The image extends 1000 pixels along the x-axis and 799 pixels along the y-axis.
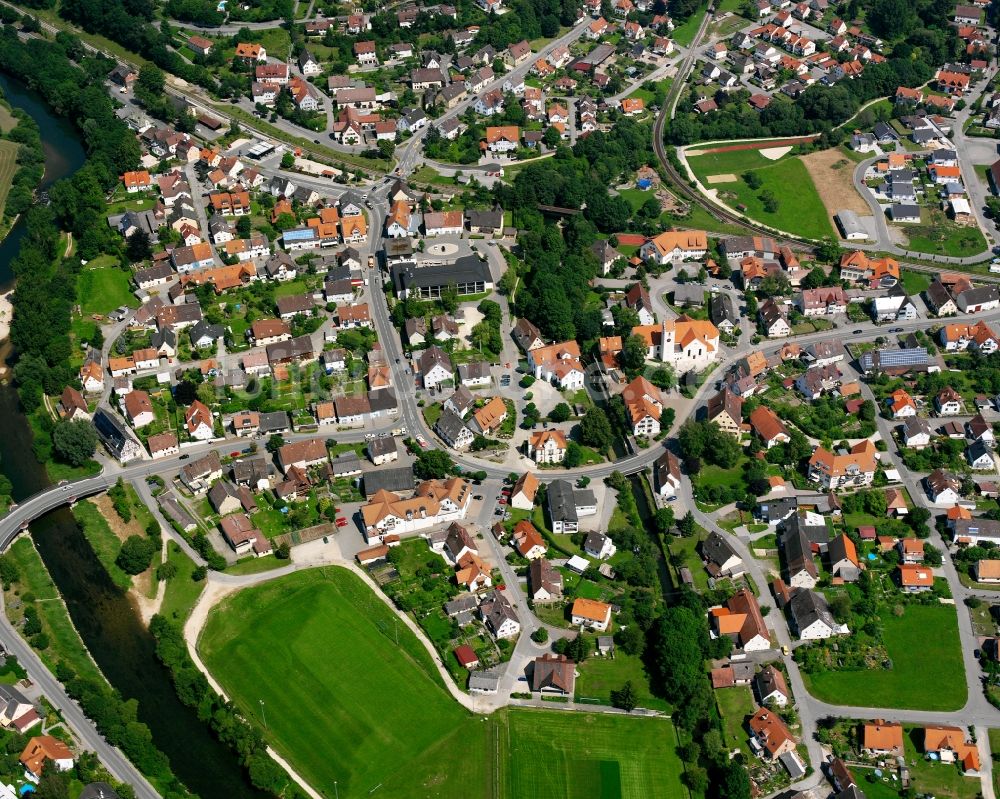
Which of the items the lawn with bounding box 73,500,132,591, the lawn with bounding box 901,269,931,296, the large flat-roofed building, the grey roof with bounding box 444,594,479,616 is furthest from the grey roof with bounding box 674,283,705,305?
the lawn with bounding box 73,500,132,591

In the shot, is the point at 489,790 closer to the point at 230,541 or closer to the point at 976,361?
the point at 230,541

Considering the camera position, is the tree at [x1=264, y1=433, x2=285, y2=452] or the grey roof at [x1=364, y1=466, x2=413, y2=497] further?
the tree at [x1=264, y1=433, x2=285, y2=452]

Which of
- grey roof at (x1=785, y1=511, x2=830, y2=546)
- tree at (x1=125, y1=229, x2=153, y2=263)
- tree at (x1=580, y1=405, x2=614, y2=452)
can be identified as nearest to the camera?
grey roof at (x1=785, y1=511, x2=830, y2=546)

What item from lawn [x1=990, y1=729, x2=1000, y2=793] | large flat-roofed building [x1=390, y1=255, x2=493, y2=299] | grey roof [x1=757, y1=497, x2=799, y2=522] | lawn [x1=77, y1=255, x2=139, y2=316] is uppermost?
lawn [x1=77, y1=255, x2=139, y2=316]

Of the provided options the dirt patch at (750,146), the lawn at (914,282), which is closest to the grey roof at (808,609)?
the lawn at (914,282)

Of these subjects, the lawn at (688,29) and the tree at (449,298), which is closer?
the tree at (449,298)

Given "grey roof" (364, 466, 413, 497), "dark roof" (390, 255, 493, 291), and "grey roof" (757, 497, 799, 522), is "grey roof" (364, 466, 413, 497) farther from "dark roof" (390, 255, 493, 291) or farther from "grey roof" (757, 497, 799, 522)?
"grey roof" (757, 497, 799, 522)

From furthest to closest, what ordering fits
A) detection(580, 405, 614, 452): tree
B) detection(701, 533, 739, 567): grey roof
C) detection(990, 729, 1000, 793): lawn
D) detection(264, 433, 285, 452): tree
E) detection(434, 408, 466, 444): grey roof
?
detection(434, 408, 466, 444): grey roof, detection(264, 433, 285, 452): tree, detection(580, 405, 614, 452): tree, detection(701, 533, 739, 567): grey roof, detection(990, 729, 1000, 793): lawn

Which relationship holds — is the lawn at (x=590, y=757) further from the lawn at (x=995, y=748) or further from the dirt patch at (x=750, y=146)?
the dirt patch at (x=750, y=146)
